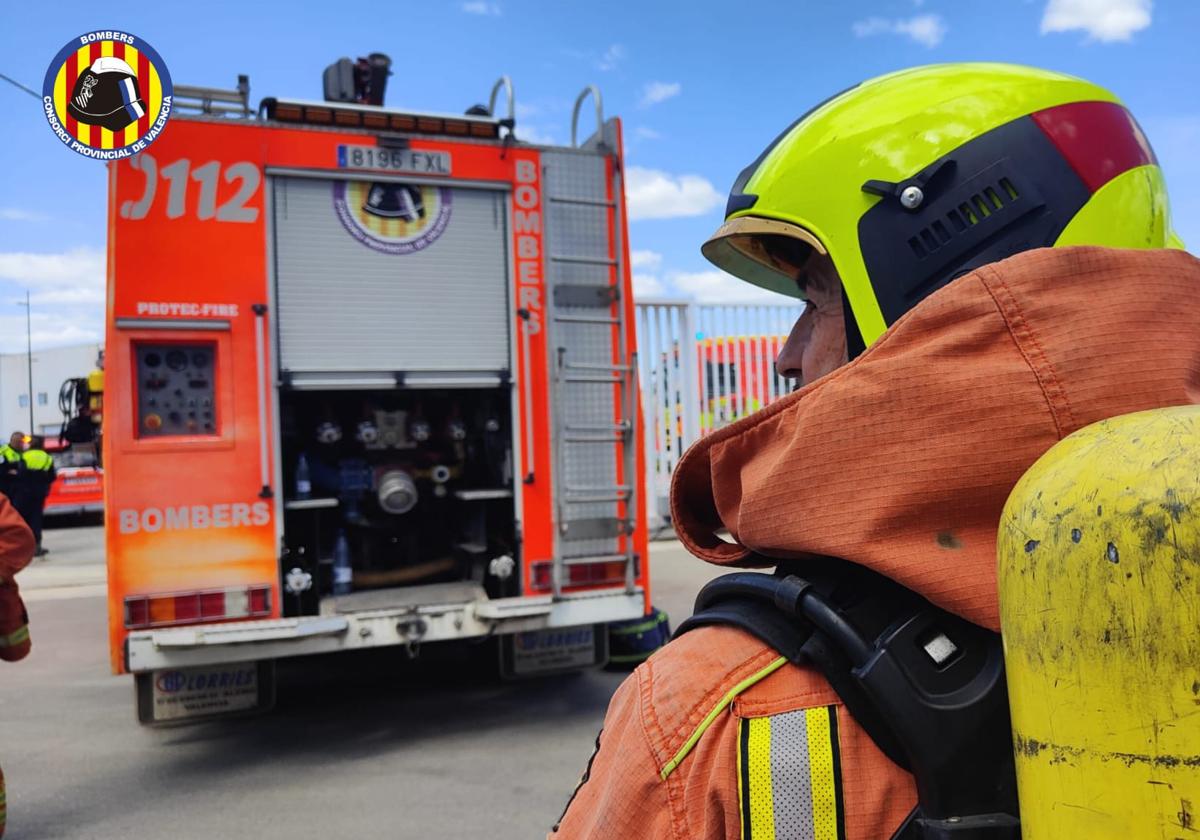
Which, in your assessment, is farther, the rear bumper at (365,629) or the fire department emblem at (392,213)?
the fire department emblem at (392,213)

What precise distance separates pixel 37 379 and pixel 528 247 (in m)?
43.6

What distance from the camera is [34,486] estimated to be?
13648 millimetres

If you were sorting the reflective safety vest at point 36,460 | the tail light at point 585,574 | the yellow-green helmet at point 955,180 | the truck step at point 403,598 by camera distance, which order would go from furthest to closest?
1. the reflective safety vest at point 36,460
2. the tail light at point 585,574
3. the truck step at point 403,598
4. the yellow-green helmet at point 955,180

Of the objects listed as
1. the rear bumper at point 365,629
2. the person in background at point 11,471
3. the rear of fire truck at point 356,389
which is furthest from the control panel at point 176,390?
the person in background at point 11,471

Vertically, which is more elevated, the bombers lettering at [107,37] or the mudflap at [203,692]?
the bombers lettering at [107,37]

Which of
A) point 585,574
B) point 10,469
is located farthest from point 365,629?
point 10,469

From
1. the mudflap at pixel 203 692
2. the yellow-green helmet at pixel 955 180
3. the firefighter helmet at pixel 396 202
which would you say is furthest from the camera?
the firefighter helmet at pixel 396 202

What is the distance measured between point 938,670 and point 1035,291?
36 centimetres

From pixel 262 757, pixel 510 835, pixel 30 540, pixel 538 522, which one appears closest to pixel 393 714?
pixel 262 757

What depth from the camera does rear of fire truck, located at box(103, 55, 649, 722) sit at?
4406mm

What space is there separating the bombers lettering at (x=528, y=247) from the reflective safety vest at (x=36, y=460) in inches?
459

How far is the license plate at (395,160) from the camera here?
483 cm

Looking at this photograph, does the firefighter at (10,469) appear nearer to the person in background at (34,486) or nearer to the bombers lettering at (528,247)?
the person in background at (34,486)

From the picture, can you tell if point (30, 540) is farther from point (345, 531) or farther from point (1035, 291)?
point (1035, 291)
